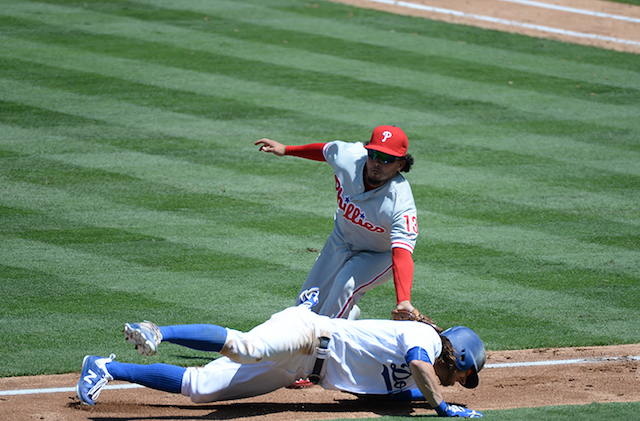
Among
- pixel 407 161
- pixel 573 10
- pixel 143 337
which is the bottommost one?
pixel 143 337

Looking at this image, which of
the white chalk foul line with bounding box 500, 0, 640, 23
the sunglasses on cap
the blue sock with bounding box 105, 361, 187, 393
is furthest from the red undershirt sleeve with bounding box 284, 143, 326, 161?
the white chalk foul line with bounding box 500, 0, 640, 23

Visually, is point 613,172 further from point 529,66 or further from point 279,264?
point 279,264

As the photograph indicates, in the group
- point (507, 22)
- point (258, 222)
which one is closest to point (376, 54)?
point (507, 22)

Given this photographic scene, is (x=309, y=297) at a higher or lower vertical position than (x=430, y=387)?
higher

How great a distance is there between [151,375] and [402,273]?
5.71 feet

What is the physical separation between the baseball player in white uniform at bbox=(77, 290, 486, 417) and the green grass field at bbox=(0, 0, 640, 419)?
52 centimetres

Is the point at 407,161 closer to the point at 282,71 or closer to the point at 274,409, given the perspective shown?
the point at 274,409

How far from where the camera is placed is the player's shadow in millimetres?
4789

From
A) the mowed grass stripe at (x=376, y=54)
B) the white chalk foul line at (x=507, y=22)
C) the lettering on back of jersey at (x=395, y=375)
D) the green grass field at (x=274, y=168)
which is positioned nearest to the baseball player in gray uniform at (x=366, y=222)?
the lettering on back of jersey at (x=395, y=375)

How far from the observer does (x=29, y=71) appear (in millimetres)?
12641

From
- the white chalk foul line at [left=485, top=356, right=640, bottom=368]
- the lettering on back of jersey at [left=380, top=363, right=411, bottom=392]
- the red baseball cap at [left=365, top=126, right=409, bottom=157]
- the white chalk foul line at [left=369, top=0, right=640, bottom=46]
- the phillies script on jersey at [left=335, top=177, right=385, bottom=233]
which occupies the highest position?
the white chalk foul line at [left=369, top=0, right=640, bottom=46]

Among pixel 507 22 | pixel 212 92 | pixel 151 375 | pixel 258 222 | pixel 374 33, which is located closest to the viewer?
pixel 151 375

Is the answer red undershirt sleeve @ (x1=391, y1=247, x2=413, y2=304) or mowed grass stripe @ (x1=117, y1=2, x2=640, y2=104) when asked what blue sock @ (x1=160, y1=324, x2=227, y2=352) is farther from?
mowed grass stripe @ (x1=117, y1=2, x2=640, y2=104)

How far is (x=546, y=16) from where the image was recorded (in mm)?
17016
